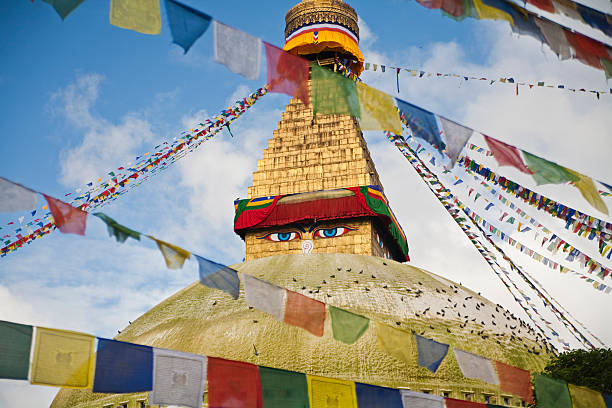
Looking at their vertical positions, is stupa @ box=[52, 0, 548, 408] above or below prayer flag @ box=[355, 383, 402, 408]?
above

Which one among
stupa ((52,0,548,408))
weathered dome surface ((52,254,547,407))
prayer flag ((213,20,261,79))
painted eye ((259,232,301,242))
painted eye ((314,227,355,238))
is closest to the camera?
prayer flag ((213,20,261,79))

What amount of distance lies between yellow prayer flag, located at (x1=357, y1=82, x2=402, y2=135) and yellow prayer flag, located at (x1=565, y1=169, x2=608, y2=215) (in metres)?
1.70

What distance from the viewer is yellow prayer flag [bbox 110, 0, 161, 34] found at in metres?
4.98

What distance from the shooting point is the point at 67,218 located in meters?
5.17

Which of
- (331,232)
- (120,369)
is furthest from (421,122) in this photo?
(331,232)

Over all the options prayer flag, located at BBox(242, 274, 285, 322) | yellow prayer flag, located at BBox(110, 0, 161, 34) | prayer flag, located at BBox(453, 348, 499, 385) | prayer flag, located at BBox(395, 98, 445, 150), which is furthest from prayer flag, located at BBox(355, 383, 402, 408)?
yellow prayer flag, located at BBox(110, 0, 161, 34)

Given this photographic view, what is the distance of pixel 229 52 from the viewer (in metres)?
5.52

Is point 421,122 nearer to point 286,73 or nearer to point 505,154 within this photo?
point 505,154

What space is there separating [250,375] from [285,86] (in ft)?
8.49

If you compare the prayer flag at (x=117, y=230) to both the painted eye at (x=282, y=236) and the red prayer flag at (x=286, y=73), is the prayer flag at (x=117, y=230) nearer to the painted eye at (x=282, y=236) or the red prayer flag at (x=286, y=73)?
the red prayer flag at (x=286, y=73)

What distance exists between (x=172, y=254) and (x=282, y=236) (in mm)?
11446

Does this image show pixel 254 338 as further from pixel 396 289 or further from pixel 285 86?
pixel 285 86

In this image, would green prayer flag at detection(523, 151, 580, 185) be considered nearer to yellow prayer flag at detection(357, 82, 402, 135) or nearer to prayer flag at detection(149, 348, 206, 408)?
yellow prayer flag at detection(357, 82, 402, 135)

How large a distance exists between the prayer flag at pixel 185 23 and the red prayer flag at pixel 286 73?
671mm
